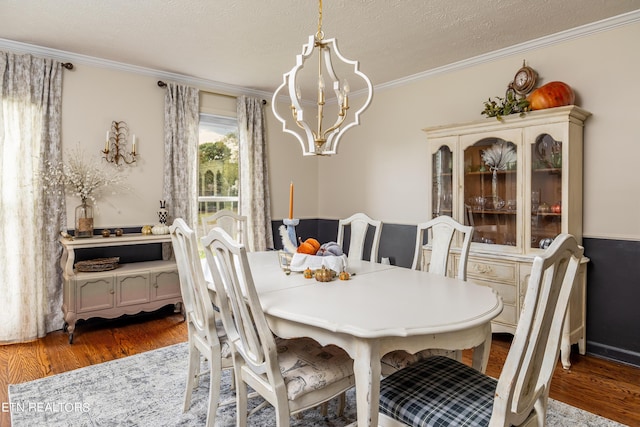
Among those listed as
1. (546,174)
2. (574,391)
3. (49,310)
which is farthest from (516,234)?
(49,310)

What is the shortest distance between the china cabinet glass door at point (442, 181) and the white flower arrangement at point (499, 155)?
330mm

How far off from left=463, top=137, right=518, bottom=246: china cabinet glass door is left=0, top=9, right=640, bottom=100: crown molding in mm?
850

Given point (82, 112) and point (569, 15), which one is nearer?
point (569, 15)

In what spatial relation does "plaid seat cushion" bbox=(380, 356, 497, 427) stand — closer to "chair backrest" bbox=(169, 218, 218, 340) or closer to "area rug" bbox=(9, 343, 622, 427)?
"area rug" bbox=(9, 343, 622, 427)

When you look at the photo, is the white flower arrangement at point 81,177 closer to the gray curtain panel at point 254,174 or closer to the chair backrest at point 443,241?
the gray curtain panel at point 254,174

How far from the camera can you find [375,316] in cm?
156

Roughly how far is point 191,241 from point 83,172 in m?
2.42

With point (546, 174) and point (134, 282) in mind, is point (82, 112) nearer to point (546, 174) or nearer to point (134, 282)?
point (134, 282)

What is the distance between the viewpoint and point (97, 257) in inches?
151

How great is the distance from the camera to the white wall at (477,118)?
9.48 feet

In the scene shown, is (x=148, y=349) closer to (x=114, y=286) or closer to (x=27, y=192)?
(x=114, y=286)

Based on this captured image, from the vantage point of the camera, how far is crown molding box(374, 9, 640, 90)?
2849mm

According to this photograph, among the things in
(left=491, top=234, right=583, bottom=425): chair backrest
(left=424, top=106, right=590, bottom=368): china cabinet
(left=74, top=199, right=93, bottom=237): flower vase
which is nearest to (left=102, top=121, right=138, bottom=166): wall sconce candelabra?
(left=74, top=199, right=93, bottom=237): flower vase

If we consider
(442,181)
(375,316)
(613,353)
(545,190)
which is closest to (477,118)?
(442,181)
